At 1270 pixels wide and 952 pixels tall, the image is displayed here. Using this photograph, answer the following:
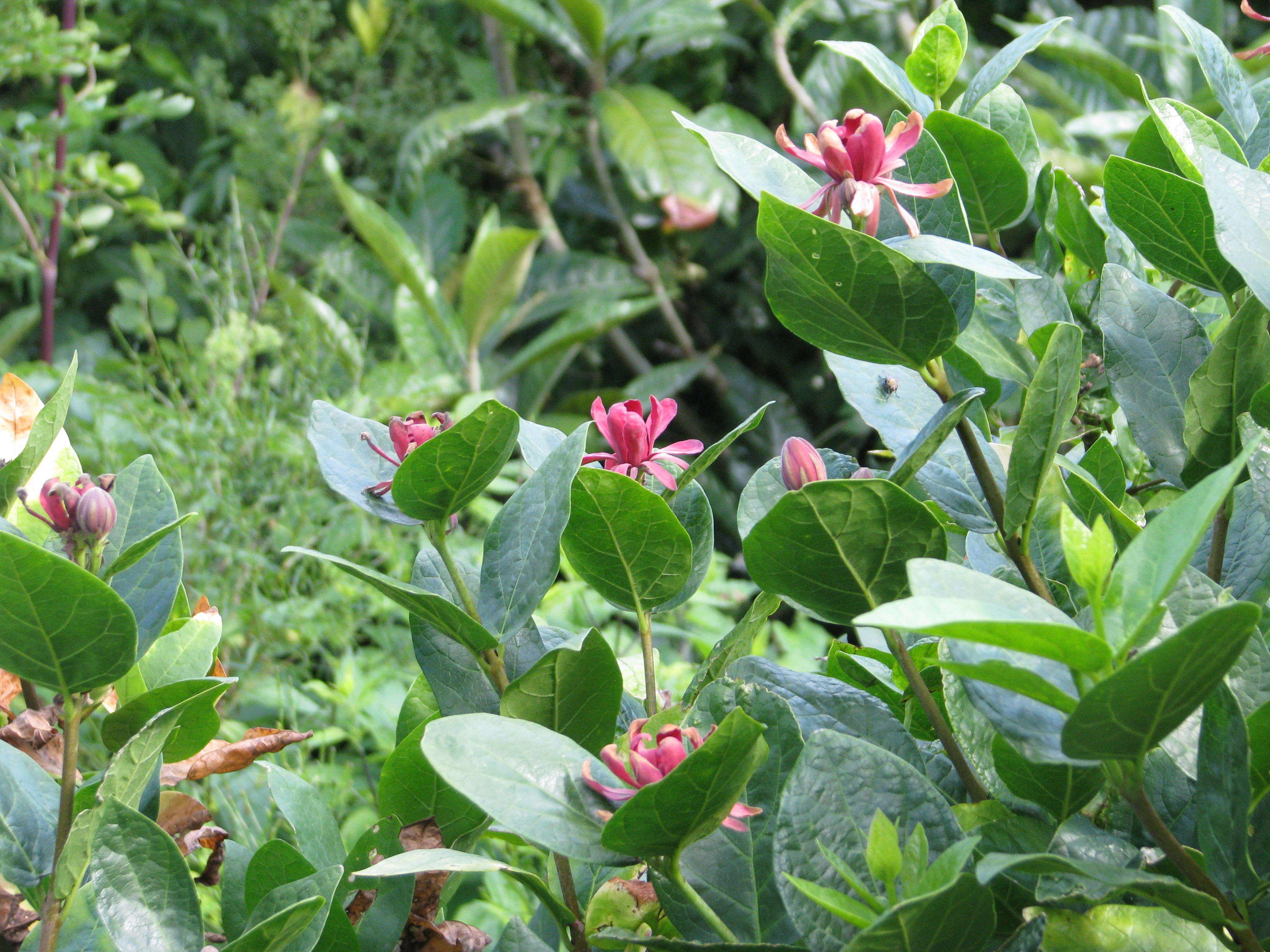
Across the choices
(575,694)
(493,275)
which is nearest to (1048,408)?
(575,694)

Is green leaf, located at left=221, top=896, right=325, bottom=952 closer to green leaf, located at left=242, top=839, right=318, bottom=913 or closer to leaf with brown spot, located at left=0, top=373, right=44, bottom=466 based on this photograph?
green leaf, located at left=242, top=839, right=318, bottom=913

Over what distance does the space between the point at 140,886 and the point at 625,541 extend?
14 centimetres

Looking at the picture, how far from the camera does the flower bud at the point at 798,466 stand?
0.86 feet

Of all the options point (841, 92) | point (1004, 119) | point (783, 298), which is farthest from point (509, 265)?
point (783, 298)

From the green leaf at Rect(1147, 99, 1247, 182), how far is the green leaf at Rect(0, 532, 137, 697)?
0.94ft

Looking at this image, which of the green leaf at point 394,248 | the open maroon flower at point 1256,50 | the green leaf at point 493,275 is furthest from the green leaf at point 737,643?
the green leaf at point 394,248

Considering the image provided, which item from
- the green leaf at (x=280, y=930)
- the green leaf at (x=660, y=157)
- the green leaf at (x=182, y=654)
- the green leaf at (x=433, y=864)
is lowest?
the green leaf at (x=660, y=157)

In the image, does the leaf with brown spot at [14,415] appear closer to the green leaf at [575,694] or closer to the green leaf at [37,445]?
the green leaf at [37,445]

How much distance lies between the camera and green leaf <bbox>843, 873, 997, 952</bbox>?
0.18 metres

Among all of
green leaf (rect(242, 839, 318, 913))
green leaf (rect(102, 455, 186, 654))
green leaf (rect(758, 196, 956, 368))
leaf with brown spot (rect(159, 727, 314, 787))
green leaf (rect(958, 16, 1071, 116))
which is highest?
green leaf (rect(958, 16, 1071, 116))

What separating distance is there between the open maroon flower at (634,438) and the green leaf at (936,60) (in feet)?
0.39

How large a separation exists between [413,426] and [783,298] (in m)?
0.11

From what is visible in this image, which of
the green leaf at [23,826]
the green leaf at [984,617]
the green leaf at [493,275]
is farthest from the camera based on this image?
the green leaf at [493,275]

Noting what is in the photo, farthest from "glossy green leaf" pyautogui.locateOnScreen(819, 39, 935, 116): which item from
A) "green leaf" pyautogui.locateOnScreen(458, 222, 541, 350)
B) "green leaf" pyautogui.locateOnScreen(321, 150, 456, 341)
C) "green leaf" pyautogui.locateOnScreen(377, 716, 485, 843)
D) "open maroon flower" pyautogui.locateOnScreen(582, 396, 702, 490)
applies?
"green leaf" pyautogui.locateOnScreen(321, 150, 456, 341)
